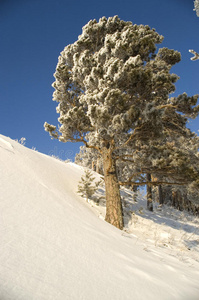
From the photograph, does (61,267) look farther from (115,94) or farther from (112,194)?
(115,94)

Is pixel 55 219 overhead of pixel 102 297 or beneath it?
overhead

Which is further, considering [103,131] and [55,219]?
[103,131]

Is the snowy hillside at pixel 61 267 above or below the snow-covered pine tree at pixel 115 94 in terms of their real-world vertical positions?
below

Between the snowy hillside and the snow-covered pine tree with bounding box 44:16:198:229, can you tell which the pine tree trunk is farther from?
the snowy hillside

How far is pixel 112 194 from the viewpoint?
6016 millimetres

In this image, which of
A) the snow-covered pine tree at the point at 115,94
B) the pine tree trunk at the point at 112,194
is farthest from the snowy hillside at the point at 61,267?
the snow-covered pine tree at the point at 115,94

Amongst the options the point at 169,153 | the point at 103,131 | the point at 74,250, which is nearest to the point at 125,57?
the point at 103,131

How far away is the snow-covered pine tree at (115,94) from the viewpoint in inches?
213

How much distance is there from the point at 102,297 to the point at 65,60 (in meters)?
9.76

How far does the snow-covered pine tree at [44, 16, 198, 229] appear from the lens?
541 centimetres

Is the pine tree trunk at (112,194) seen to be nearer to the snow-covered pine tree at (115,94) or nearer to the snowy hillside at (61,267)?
the snow-covered pine tree at (115,94)

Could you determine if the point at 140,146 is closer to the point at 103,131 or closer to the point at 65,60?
the point at 103,131

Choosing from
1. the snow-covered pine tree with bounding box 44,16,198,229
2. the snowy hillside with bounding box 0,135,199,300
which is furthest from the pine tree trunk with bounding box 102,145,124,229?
the snowy hillside with bounding box 0,135,199,300

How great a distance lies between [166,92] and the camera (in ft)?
22.9
